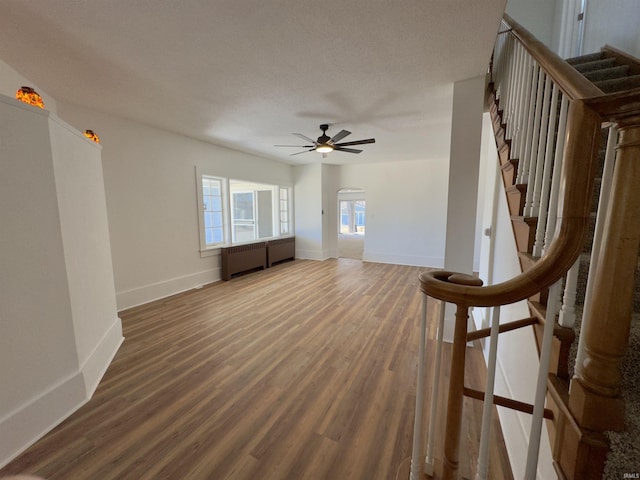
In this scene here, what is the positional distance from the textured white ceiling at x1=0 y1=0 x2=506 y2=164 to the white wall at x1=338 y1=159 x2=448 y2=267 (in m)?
2.94

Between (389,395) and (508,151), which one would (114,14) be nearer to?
(508,151)

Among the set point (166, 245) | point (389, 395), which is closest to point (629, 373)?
point (389, 395)

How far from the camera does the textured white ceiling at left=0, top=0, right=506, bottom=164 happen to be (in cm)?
164

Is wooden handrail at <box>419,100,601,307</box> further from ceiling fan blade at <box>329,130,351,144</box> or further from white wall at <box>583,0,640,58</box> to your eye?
white wall at <box>583,0,640,58</box>

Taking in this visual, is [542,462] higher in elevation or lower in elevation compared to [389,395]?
higher

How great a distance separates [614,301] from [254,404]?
202 cm

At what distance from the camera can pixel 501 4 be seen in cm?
156

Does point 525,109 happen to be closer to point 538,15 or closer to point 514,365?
point 514,365

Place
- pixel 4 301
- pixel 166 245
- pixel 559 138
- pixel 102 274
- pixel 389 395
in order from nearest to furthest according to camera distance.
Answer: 1. pixel 559 138
2. pixel 4 301
3. pixel 389 395
4. pixel 102 274
5. pixel 166 245

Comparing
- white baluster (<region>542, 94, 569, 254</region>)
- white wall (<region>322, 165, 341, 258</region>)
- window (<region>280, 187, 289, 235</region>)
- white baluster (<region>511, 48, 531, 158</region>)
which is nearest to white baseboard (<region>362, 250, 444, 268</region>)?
white wall (<region>322, 165, 341, 258</region>)

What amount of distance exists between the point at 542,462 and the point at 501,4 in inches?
94.0

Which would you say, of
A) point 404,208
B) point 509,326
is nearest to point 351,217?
point 404,208

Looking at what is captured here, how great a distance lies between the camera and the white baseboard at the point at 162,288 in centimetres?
370

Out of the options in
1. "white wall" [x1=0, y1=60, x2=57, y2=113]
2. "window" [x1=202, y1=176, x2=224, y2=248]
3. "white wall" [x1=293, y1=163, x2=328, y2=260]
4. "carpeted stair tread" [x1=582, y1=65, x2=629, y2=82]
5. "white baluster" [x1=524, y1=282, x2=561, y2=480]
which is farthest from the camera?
"white wall" [x1=293, y1=163, x2=328, y2=260]
